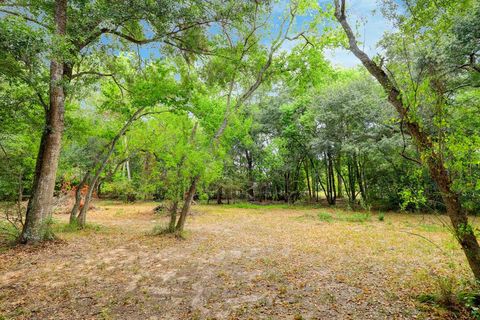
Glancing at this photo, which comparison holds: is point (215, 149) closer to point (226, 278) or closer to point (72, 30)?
point (226, 278)

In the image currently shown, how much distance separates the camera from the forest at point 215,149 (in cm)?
375

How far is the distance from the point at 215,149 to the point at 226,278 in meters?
4.63

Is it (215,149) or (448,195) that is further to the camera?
(215,149)

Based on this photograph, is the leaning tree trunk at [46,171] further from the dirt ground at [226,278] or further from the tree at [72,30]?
the dirt ground at [226,278]

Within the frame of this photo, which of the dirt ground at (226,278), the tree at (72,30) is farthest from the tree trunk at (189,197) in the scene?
the tree at (72,30)

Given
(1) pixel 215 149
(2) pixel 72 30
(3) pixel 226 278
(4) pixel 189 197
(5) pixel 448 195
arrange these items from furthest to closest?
(1) pixel 215 149 < (4) pixel 189 197 < (2) pixel 72 30 < (3) pixel 226 278 < (5) pixel 448 195

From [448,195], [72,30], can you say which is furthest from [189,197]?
[448,195]

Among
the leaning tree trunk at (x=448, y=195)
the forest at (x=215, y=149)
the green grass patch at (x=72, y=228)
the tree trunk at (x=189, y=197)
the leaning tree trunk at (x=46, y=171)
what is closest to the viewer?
the leaning tree trunk at (x=448, y=195)

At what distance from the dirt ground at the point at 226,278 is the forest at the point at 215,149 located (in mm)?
44

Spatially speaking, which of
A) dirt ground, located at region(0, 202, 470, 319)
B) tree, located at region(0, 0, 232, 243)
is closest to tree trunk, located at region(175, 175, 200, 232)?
dirt ground, located at region(0, 202, 470, 319)

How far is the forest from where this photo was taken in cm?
375

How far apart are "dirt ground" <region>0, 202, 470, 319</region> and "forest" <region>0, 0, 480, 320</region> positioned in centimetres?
4

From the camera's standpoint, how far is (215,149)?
8.88m

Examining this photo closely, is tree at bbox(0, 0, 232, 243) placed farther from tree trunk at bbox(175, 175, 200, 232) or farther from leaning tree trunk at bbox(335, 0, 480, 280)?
leaning tree trunk at bbox(335, 0, 480, 280)
